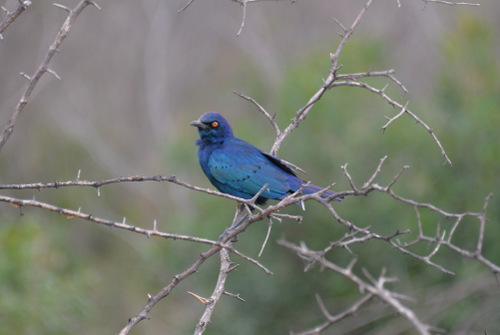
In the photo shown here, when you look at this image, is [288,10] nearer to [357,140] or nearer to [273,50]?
[273,50]

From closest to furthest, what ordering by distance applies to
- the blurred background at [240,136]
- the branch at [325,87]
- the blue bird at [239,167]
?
the branch at [325,87] < the blue bird at [239,167] < the blurred background at [240,136]

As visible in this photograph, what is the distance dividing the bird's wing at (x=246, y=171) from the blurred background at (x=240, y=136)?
6.37 ft

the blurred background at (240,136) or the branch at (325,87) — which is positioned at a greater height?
the blurred background at (240,136)

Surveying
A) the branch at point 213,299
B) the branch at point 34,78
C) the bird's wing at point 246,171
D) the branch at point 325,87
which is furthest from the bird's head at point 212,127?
the branch at point 34,78

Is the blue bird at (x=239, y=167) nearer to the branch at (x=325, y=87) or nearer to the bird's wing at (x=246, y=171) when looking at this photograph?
the bird's wing at (x=246, y=171)

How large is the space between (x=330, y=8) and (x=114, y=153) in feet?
18.1

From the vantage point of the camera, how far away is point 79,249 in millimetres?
12711

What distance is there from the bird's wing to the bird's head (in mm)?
128

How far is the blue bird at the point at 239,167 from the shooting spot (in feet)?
Answer: 18.2

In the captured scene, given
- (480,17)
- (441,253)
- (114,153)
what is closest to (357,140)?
(441,253)

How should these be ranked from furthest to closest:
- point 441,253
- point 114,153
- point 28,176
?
point 114,153, point 28,176, point 441,253

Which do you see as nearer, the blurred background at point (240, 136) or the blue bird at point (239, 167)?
the blue bird at point (239, 167)

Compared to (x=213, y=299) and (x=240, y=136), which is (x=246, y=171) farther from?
(x=240, y=136)

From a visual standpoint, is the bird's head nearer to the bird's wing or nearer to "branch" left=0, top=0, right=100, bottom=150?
the bird's wing
